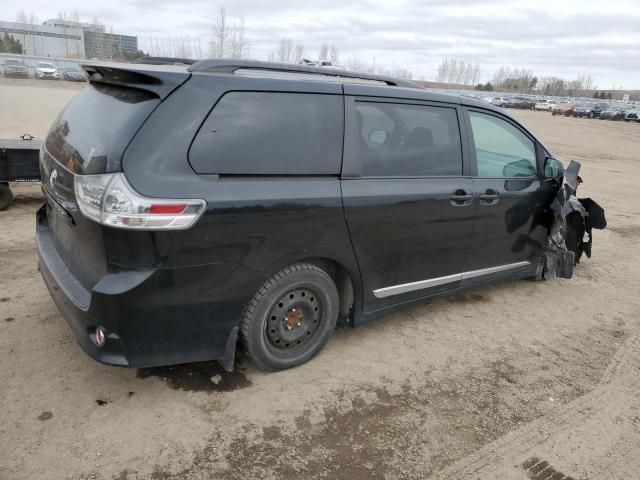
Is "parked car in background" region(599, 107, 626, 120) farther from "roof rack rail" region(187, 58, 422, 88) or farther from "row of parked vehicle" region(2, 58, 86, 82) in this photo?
"roof rack rail" region(187, 58, 422, 88)

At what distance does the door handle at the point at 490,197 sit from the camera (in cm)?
398

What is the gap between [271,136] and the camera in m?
2.86

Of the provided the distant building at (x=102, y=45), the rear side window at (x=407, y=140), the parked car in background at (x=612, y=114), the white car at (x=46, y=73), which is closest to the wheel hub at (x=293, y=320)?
the rear side window at (x=407, y=140)

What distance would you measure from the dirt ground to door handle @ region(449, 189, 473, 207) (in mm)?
1020

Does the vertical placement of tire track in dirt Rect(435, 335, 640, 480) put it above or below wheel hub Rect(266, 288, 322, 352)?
below

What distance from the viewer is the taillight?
2.44 meters

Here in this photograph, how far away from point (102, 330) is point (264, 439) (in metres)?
1.01

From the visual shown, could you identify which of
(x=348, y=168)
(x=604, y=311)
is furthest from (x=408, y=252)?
(x=604, y=311)

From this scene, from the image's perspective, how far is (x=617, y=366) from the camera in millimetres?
3713

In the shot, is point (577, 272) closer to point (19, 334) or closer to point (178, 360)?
point (178, 360)

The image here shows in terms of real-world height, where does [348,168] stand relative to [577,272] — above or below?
above

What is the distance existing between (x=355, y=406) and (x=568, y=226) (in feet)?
11.9

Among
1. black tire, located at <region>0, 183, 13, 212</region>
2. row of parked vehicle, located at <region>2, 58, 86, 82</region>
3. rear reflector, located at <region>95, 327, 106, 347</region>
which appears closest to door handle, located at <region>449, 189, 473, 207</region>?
rear reflector, located at <region>95, 327, 106, 347</region>

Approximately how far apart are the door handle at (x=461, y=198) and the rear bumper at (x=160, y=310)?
5.43ft
